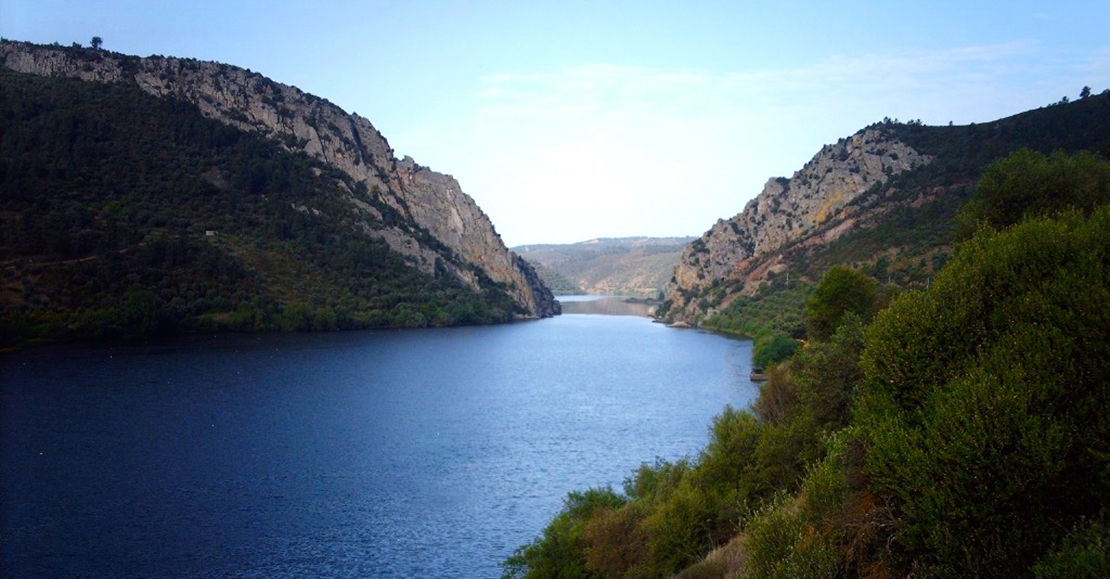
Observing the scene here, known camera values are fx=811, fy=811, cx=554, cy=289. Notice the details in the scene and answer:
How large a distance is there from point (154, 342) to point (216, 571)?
6047cm

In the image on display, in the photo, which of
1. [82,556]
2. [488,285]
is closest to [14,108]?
[488,285]

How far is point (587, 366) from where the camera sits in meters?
83.1

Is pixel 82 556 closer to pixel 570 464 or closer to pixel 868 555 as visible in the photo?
pixel 570 464

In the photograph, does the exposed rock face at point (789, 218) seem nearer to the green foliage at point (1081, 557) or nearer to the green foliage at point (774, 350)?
the green foliage at point (774, 350)

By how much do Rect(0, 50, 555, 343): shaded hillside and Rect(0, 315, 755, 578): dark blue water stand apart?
11.0 m

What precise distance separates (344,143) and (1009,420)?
159518 mm

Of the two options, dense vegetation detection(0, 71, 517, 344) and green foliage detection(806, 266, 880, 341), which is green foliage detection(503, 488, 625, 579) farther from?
dense vegetation detection(0, 71, 517, 344)

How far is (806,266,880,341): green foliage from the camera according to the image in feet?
162

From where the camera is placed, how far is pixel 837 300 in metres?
50.1

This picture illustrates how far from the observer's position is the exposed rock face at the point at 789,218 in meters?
135

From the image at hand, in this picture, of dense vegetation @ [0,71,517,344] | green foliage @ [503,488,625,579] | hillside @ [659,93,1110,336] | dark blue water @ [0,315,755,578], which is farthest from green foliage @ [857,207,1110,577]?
dense vegetation @ [0,71,517,344]

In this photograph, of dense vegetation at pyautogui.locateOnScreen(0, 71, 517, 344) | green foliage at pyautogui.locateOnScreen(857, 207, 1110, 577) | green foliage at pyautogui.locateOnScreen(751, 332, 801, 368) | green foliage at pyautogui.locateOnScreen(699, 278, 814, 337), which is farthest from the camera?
green foliage at pyautogui.locateOnScreen(699, 278, 814, 337)

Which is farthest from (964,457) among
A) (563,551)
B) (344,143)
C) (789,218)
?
(344,143)

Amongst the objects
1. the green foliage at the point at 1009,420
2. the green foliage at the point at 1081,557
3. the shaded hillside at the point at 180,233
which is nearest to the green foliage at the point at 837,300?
the green foliage at the point at 1009,420
